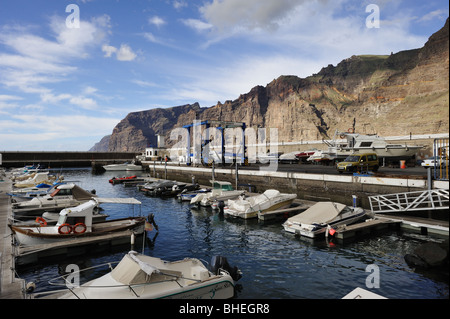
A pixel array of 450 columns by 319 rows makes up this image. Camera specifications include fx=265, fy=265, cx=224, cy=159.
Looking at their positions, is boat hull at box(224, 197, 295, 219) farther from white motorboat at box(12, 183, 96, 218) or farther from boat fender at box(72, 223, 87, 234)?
white motorboat at box(12, 183, 96, 218)

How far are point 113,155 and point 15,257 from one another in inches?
4941

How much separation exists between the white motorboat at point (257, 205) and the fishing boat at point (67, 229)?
8.92 metres

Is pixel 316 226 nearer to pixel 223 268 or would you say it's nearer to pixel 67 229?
pixel 223 268

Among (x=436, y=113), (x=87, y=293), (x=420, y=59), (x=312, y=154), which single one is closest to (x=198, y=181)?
(x=312, y=154)

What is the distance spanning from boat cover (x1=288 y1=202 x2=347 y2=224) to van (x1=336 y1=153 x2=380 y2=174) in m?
11.5

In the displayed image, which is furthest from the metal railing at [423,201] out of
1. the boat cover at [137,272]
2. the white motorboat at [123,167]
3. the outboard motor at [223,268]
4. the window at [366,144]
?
the white motorboat at [123,167]

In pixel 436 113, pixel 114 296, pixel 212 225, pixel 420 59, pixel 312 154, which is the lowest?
pixel 212 225

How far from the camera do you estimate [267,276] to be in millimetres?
12523

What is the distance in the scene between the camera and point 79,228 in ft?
53.8

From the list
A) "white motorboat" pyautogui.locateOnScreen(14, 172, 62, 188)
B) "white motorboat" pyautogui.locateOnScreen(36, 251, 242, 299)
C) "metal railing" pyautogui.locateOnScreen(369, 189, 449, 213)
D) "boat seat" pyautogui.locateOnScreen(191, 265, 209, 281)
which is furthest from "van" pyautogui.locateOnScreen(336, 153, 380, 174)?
"white motorboat" pyautogui.locateOnScreen(14, 172, 62, 188)

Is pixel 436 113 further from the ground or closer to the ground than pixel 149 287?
further from the ground

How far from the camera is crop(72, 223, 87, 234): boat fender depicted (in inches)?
638

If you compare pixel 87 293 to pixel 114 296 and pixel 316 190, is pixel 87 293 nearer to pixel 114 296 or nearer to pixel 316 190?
pixel 114 296

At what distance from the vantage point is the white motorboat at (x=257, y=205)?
23.5 metres
